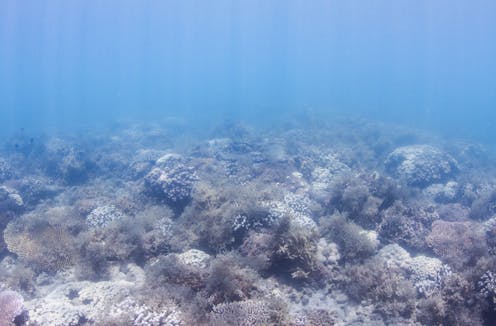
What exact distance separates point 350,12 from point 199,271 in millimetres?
151340

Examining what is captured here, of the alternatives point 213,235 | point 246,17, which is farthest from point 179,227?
point 246,17

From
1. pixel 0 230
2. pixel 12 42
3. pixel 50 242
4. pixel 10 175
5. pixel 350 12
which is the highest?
pixel 350 12

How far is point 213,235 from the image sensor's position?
9805 millimetres

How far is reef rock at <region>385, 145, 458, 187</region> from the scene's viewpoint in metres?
20.2

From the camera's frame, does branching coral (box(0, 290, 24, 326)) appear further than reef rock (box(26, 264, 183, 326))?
Yes

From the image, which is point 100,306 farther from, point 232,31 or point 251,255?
point 232,31

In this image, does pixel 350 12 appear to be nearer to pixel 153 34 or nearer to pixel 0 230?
pixel 153 34

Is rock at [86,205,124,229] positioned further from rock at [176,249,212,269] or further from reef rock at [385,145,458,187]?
reef rock at [385,145,458,187]

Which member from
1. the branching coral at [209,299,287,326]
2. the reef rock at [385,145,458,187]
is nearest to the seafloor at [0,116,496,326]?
the branching coral at [209,299,287,326]

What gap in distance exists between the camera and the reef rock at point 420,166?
20.2 m

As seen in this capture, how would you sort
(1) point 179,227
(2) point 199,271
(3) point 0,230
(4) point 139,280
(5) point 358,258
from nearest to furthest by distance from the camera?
(2) point 199,271
(4) point 139,280
(5) point 358,258
(1) point 179,227
(3) point 0,230

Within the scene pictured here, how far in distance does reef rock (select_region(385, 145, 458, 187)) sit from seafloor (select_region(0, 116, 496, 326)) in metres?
1.52

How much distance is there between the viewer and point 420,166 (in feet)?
67.4

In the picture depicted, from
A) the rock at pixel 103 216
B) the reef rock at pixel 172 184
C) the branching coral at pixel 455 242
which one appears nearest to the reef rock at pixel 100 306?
the rock at pixel 103 216
